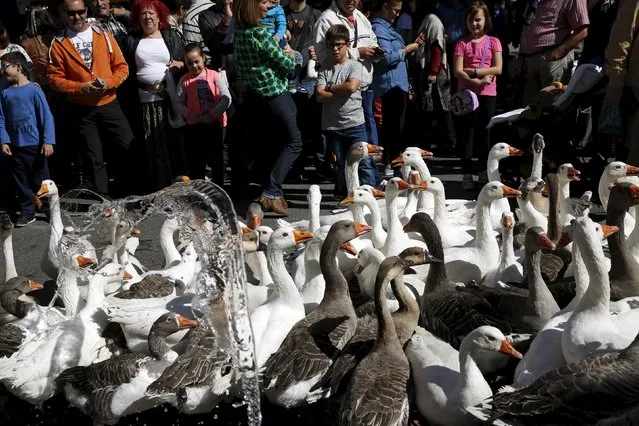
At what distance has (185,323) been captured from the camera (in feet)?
20.5

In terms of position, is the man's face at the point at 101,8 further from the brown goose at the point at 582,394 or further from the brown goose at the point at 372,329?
the brown goose at the point at 582,394

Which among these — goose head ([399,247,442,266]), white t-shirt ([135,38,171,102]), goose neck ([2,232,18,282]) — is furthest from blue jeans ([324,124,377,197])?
goose head ([399,247,442,266])

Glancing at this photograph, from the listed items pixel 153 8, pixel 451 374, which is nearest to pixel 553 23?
pixel 153 8

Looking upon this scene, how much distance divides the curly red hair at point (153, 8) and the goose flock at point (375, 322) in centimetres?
280

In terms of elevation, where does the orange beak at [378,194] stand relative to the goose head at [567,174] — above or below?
below

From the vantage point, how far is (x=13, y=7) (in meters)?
13.1

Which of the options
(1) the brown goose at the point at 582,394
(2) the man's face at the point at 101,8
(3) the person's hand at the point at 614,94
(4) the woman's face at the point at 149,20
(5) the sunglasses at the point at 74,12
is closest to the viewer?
(1) the brown goose at the point at 582,394

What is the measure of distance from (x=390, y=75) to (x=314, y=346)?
18.4ft

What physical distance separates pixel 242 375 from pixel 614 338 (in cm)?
213

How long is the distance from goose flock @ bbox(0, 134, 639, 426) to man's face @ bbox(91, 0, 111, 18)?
3291 mm

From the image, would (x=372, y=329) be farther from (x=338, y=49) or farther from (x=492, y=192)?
(x=338, y=49)

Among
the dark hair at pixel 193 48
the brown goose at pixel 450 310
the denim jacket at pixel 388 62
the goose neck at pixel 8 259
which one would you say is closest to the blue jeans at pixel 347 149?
the denim jacket at pixel 388 62

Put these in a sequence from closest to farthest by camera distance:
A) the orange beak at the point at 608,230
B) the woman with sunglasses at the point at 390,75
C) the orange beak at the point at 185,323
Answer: the orange beak at the point at 185,323
the orange beak at the point at 608,230
the woman with sunglasses at the point at 390,75

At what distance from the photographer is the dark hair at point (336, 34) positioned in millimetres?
9781
